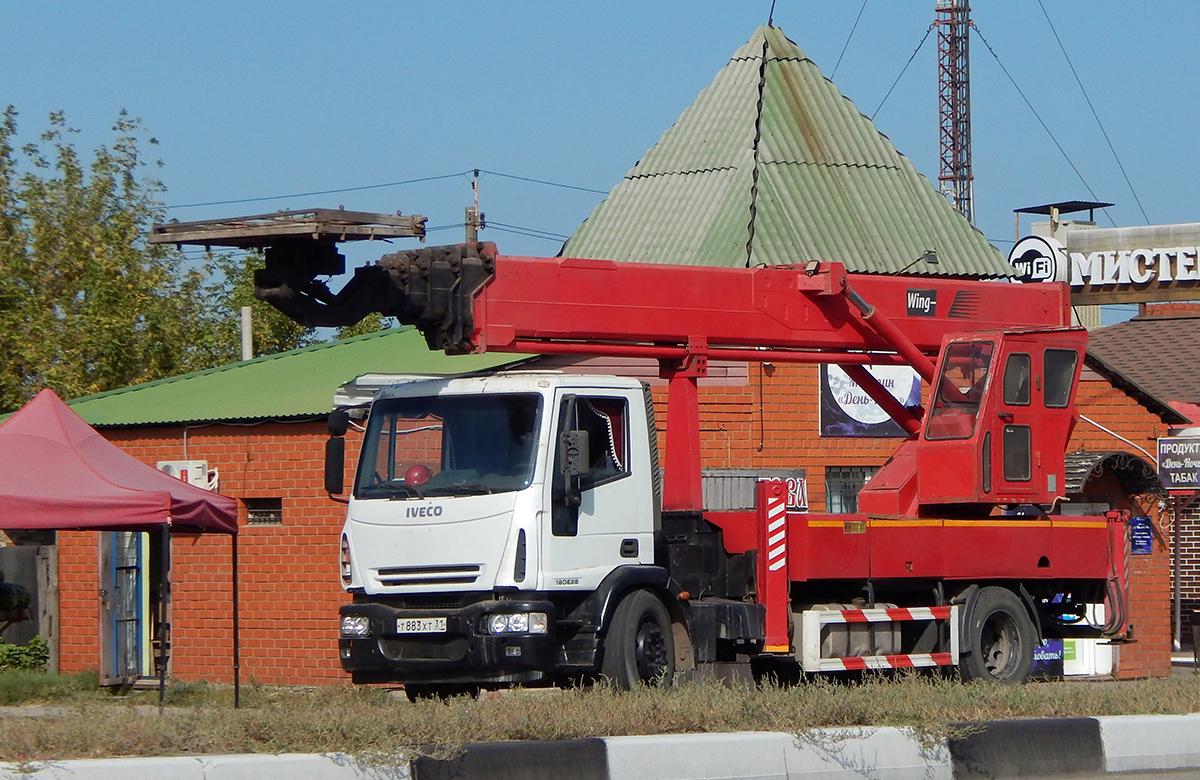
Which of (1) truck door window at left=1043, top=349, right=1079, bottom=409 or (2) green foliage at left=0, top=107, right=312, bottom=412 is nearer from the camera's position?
(1) truck door window at left=1043, top=349, right=1079, bottom=409

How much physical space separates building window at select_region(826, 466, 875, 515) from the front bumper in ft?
28.4

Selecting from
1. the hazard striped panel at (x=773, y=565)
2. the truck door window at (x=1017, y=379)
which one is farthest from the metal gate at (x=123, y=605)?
the truck door window at (x=1017, y=379)

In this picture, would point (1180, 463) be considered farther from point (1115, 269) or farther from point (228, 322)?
point (228, 322)

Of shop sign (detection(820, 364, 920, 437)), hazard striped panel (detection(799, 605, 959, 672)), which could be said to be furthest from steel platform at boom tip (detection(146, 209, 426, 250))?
shop sign (detection(820, 364, 920, 437))

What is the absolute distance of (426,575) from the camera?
1209 centimetres

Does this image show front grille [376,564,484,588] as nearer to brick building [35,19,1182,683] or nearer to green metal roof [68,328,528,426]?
green metal roof [68,328,528,426]

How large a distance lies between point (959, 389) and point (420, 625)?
211 inches

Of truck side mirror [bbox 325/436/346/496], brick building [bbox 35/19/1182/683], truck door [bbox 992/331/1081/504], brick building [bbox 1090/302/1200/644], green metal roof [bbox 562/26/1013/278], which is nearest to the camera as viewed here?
truck side mirror [bbox 325/436/346/496]

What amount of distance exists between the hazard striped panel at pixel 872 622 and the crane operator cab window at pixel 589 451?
2.04m

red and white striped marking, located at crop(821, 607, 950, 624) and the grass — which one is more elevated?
red and white striped marking, located at crop(821, 607, 950, 624)

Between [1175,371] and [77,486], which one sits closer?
[77,486]

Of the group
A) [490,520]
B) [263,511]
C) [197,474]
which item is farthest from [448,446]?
[197,474]

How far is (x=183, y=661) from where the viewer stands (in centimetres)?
1955

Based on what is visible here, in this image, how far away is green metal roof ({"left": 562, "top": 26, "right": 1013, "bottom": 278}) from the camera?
22.3 meters
